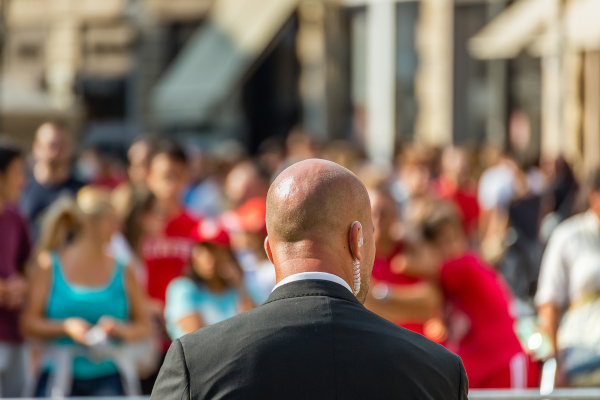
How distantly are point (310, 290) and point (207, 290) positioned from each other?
3.41m

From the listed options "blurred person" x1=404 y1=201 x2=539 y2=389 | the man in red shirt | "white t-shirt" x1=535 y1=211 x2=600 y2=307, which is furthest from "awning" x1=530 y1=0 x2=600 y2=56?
"blurred person" x1=404 y1=201 x2=539 y2=389

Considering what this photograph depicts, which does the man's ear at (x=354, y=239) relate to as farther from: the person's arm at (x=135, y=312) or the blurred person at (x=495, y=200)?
the blurred person at (x=495, y=200)

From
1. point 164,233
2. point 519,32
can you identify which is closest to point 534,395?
point 164,233

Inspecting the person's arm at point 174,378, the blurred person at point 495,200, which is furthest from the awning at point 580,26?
the person's arm at point 174,378

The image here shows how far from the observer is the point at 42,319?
490 centimetres

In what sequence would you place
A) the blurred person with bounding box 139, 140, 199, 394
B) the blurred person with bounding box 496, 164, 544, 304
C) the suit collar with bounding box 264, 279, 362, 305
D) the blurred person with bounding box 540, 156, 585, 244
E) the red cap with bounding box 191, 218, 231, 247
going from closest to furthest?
the suit collar with bounding box 264, 279, 362, 305 < the red cap with bounding box 191, 218, 231, 247 < the blurred person with bounding box 139, 140, 199, 394 < the blurred person with bounding box 540, 156, 585, 244 < the blurred person with bounding box 496, 164, 544, 304

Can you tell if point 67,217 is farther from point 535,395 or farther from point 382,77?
point 382,77

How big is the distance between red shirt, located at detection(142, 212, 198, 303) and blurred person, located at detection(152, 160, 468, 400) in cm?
406

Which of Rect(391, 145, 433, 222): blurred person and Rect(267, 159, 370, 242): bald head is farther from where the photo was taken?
Rect(391, 145, 433, 222): blurred person

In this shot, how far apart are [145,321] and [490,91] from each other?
14.8 metres

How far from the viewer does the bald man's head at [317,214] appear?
207 cm

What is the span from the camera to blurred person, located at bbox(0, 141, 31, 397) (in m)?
4.97

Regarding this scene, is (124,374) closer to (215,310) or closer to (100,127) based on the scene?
(215,310)

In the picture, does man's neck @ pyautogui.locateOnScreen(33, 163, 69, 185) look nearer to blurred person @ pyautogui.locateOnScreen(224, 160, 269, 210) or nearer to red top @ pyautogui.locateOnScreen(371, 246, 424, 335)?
blurred person @ pyautogui.locateOnScreen(224, 160, 269, 210)
